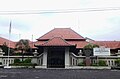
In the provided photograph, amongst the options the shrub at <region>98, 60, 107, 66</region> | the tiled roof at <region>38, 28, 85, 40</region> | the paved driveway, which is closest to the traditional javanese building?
Answer: the shrub at <region>98, 60, 107, 66</region>

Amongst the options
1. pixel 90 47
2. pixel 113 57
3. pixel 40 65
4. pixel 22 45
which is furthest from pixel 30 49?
pixel 113 57

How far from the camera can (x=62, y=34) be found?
58.4m

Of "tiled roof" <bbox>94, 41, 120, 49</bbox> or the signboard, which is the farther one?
"tiled roof" <bbox>94, 41, 120, 49</bbox>

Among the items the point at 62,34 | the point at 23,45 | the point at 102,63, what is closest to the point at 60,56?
the point at 62,34

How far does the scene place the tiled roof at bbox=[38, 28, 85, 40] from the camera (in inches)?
2248

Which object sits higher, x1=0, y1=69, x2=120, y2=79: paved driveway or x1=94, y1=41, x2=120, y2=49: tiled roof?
x1=94, y1=41, x2=120, y2=49: tiled roof

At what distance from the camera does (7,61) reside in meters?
52.2

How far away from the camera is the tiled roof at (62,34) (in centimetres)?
5709

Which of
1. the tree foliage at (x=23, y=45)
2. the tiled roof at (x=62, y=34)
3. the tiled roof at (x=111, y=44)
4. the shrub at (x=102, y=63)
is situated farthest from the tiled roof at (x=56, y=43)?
the tiled roof at (x=111, y=44)

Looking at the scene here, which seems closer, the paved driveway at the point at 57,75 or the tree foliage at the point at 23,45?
the paved driveway at the point at 57,75

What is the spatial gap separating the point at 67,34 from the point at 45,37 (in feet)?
16.6

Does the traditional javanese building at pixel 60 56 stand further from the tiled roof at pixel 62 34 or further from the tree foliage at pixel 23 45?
the tiled roof at pixel 62 34

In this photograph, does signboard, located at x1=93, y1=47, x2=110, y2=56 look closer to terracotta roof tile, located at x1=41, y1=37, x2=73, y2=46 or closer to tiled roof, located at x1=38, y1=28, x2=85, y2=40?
terracotta roof tile, located at x1=41, y1=37, x2=73, y2=46

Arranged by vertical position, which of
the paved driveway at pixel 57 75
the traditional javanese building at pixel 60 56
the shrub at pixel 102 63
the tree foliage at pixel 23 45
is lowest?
the paved driveway at pixel 57 75
